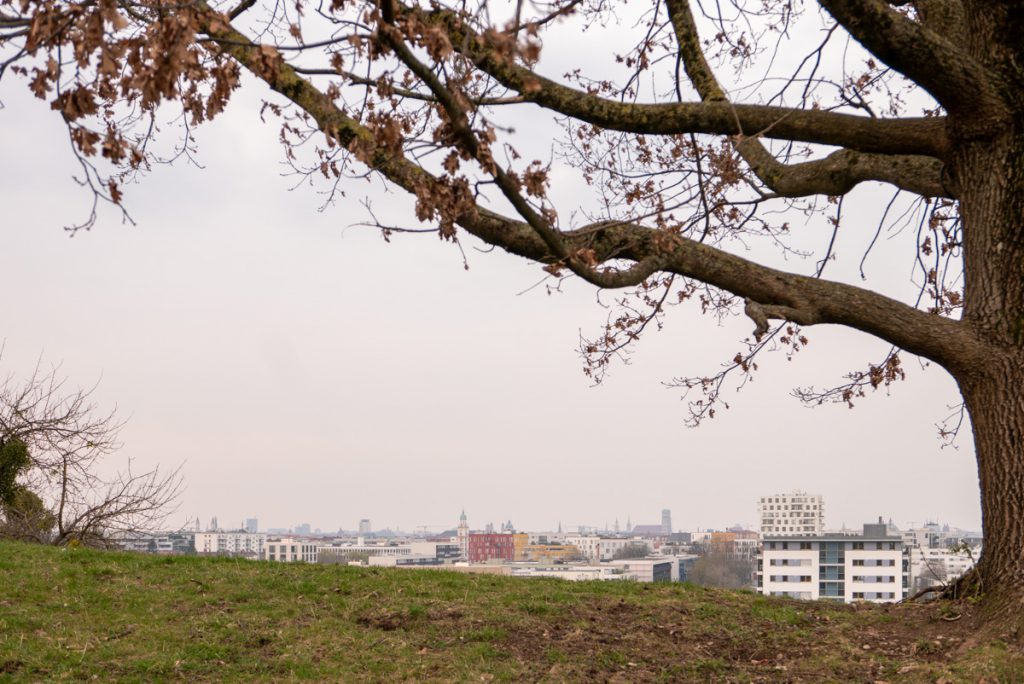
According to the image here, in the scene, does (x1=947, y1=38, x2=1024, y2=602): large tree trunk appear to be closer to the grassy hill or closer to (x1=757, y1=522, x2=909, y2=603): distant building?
the grassy hill

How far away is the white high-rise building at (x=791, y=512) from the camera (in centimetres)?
11188

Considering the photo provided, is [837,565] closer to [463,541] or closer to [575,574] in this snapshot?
[575,574]

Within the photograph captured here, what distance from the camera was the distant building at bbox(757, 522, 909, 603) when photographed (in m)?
59.2

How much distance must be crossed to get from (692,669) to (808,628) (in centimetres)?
160

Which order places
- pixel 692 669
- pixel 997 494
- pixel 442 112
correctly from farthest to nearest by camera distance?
pixel 997 494 < pixel 692 669 < pixel 442 112

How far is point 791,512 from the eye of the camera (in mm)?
113812

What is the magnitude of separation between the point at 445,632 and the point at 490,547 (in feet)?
395

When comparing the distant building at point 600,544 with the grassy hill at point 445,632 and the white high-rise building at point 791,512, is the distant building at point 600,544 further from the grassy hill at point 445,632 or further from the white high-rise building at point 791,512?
the grassy hill at point 445,632

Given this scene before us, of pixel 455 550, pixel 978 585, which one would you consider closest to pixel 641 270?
pixel 978 585

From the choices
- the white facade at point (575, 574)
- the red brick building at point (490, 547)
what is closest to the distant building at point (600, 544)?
the red brick building at point (490, 547)

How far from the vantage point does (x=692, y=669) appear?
6.97 meters

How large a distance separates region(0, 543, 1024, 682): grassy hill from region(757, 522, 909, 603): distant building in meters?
53.6

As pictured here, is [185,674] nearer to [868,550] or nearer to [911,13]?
[911,13]

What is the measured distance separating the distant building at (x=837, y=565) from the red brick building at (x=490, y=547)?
2593 inches
